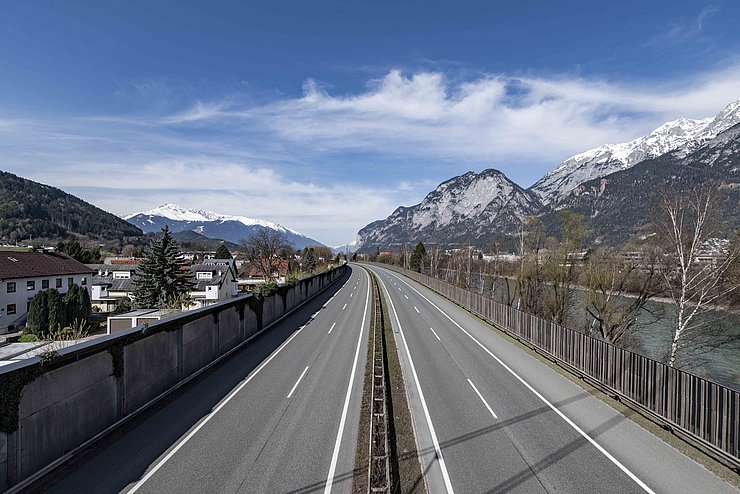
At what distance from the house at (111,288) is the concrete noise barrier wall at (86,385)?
53.0 metres

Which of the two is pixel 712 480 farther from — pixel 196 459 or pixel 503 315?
pixel 503 315

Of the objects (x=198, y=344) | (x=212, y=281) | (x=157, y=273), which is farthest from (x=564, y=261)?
(x=212, y=281)

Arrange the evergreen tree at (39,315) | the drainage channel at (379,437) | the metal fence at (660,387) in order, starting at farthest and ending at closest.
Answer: the evergreen tree at (39,315), the metal fence at (660,387), the drainage channel at (379,437)

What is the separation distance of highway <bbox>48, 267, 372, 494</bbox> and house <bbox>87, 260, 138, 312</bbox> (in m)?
54.0

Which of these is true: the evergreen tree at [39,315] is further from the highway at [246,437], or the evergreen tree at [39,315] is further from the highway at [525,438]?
the highway at [525,438]

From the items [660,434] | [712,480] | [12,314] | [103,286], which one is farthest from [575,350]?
[103,286]

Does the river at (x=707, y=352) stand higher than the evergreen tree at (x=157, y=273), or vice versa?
the evergreen tree at (x=157, y=273)

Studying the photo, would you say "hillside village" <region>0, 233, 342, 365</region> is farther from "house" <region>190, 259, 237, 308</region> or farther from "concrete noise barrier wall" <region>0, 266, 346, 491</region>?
"concrete noise barrier wall" <region>0, 266, 346, 491</region>

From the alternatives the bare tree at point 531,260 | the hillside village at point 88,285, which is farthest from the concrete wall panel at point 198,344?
the bare tree at point 531,260

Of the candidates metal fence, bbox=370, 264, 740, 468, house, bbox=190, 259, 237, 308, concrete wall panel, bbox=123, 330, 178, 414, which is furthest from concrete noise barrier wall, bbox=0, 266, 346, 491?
house, bbox=190, 259, 237, 308

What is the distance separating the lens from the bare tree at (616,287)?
31.5 metres

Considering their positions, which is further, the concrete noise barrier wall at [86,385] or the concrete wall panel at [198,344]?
the concrete wall panel at [198,344]

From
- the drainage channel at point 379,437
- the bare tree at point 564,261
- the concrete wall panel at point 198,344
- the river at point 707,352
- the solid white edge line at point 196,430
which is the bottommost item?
the river at point 707,352

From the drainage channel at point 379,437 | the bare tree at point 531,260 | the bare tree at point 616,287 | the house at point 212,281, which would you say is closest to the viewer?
the drainage channel at point 379,437
